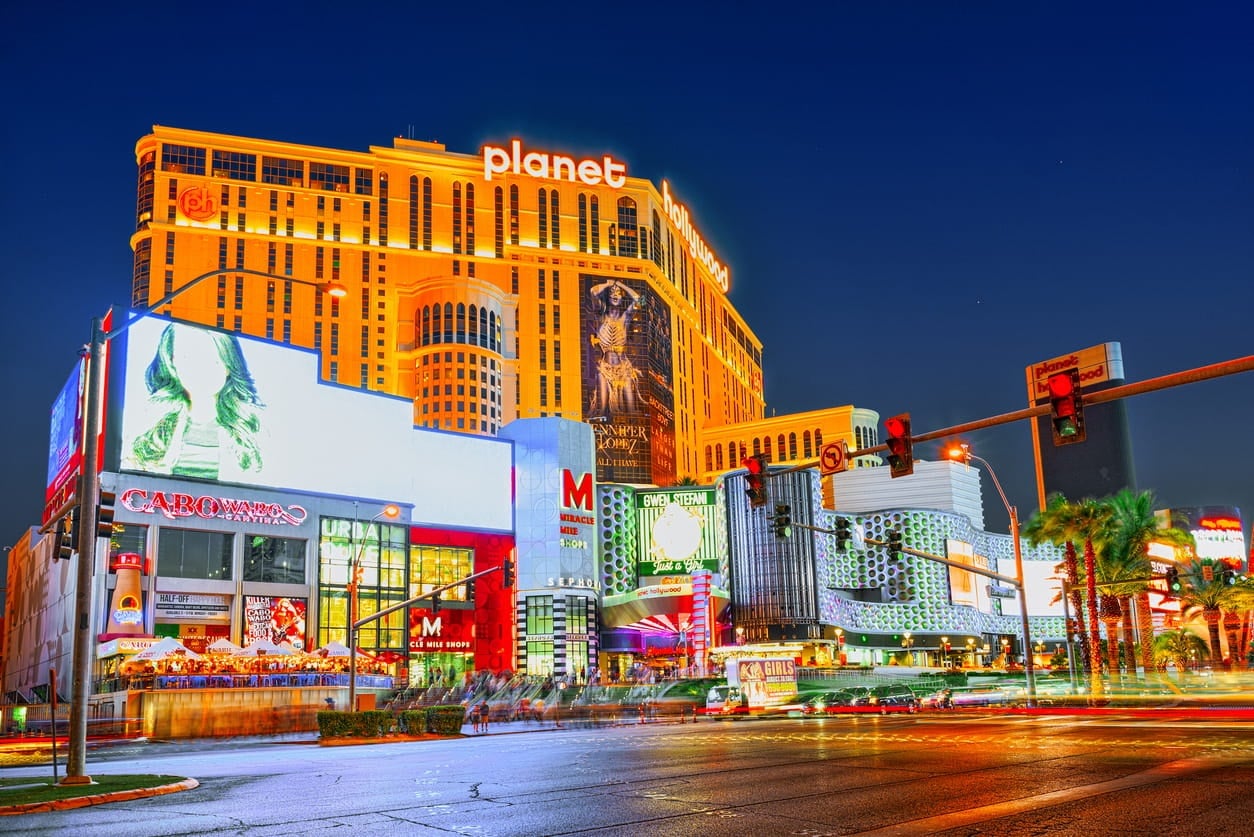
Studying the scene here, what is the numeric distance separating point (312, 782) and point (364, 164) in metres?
174

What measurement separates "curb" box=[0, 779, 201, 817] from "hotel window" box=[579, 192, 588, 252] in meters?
172

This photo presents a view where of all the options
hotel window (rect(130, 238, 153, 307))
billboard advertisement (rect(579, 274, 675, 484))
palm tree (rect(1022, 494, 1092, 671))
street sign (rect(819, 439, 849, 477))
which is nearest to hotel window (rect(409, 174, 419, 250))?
billboard advertisement (rect(579, 274, 675, 484))

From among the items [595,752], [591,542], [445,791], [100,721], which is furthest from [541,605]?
[445,791]

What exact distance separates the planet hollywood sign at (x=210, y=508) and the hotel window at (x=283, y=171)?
320 feet

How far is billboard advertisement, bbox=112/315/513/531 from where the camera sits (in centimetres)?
8481

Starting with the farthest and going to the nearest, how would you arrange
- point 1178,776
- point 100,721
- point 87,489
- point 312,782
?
1. point 100,721
2. point 87,489
3. point 312,782
4. point 1178,776

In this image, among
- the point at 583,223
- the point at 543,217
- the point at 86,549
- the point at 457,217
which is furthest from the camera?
the point at 583,223

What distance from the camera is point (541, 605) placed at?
11144 cm

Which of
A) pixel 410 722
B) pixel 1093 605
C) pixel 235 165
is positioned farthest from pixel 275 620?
pixel 235 165

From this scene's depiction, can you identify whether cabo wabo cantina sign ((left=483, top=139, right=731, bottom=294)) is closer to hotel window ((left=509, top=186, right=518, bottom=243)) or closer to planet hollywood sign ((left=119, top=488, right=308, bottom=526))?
hotel window ((left=509, top=186, right=518, bottom=243))

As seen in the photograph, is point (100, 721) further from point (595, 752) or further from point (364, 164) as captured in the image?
point (364, 164)

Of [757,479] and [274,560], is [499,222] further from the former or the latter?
[757,479]

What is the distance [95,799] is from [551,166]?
180m

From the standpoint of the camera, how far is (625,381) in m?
181
